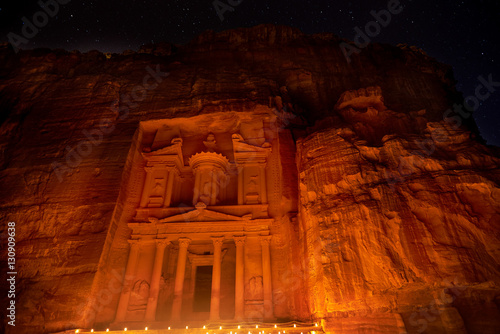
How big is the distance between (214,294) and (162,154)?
8.45 m

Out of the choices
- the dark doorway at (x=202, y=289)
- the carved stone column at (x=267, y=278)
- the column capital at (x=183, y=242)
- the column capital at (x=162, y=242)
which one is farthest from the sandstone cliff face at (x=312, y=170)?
the dark doorway at (x=202, y=289)

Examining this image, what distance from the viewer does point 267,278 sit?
542 inches

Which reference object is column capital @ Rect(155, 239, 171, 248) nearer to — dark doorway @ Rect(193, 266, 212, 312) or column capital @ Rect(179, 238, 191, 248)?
column capital @ Rect(179, 238, 191, 248)

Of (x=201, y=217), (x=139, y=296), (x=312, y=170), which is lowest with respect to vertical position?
(x=139, y=296)

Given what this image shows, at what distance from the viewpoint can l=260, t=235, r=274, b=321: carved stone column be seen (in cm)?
1288

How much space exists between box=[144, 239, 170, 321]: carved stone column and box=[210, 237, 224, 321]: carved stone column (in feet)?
8.12

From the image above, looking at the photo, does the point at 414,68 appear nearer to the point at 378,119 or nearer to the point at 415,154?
the point at 378,119

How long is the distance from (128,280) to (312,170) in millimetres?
9766

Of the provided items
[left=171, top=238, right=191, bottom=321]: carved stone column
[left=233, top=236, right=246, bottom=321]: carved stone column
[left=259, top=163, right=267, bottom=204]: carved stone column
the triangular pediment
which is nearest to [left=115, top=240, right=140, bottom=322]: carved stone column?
the triangular pediment

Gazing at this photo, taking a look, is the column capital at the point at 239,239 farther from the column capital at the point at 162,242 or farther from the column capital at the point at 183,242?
the column capital at the point at 162,242

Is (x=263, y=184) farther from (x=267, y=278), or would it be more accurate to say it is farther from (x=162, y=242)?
(x=162, y=242)

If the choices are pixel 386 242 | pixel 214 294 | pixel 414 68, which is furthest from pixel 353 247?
pixel 414 68

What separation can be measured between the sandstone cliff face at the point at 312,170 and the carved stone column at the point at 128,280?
1293mm

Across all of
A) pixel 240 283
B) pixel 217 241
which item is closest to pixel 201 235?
pixel 217 241
